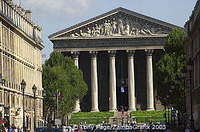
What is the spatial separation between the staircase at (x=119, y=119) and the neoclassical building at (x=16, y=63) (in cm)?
4737

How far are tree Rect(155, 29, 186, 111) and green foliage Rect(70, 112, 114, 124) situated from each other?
158ft

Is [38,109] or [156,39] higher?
[156,39]

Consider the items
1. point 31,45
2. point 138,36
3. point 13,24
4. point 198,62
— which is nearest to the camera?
point 198,62

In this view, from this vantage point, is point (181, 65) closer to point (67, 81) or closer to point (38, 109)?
point (38, 109)

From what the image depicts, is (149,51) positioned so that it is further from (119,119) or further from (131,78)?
(119,119)

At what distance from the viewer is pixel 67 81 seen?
163m

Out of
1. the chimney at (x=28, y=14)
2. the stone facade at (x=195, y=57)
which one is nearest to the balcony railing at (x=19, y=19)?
the chimney at (x=28, y=14)

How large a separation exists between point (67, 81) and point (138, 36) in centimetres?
3997

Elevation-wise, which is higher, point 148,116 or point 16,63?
point 16,63

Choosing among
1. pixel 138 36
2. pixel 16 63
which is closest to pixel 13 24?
pixel 16 63

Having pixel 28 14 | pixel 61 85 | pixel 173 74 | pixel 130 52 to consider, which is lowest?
pixel 173 74

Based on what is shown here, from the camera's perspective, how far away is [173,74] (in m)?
122

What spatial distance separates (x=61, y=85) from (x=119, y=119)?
2606cm

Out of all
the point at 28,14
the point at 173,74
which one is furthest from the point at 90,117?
the point at 173,74
